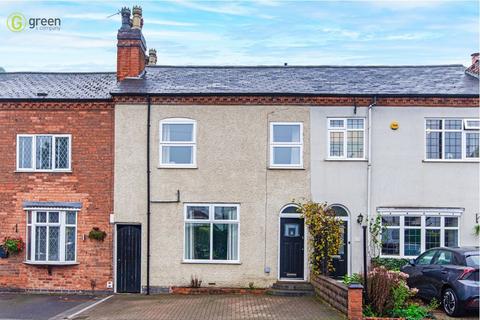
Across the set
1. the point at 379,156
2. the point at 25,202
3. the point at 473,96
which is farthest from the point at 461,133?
the point at 25,202

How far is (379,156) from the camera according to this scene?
58.1 feet

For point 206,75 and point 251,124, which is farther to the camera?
point 206,75

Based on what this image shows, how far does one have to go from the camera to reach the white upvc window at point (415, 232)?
57.3ft

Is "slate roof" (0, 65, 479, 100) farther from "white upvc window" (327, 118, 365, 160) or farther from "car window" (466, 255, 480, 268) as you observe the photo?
"car window" (466, 255, 480, 268)

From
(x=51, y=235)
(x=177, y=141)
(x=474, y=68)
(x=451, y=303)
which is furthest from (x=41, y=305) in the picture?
(x=474, y=68)

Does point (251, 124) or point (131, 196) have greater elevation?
point (251, 124)

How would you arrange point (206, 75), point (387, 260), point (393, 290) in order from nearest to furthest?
1. point (393, 290)
2. point (387, 260)
3. point (206, 75)

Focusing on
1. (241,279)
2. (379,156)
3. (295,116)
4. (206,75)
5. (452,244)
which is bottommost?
(241,279)

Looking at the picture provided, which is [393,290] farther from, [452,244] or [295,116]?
[295,116]

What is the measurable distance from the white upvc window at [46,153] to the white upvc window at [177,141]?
3084mm

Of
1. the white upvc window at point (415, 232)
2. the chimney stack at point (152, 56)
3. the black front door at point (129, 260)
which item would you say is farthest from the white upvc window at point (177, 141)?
the chimney stack at point (152, 56)

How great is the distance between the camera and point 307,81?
19.0 metres

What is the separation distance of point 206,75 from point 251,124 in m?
3.21

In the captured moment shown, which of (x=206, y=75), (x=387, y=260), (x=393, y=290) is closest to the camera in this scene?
(x=393, y=290)
